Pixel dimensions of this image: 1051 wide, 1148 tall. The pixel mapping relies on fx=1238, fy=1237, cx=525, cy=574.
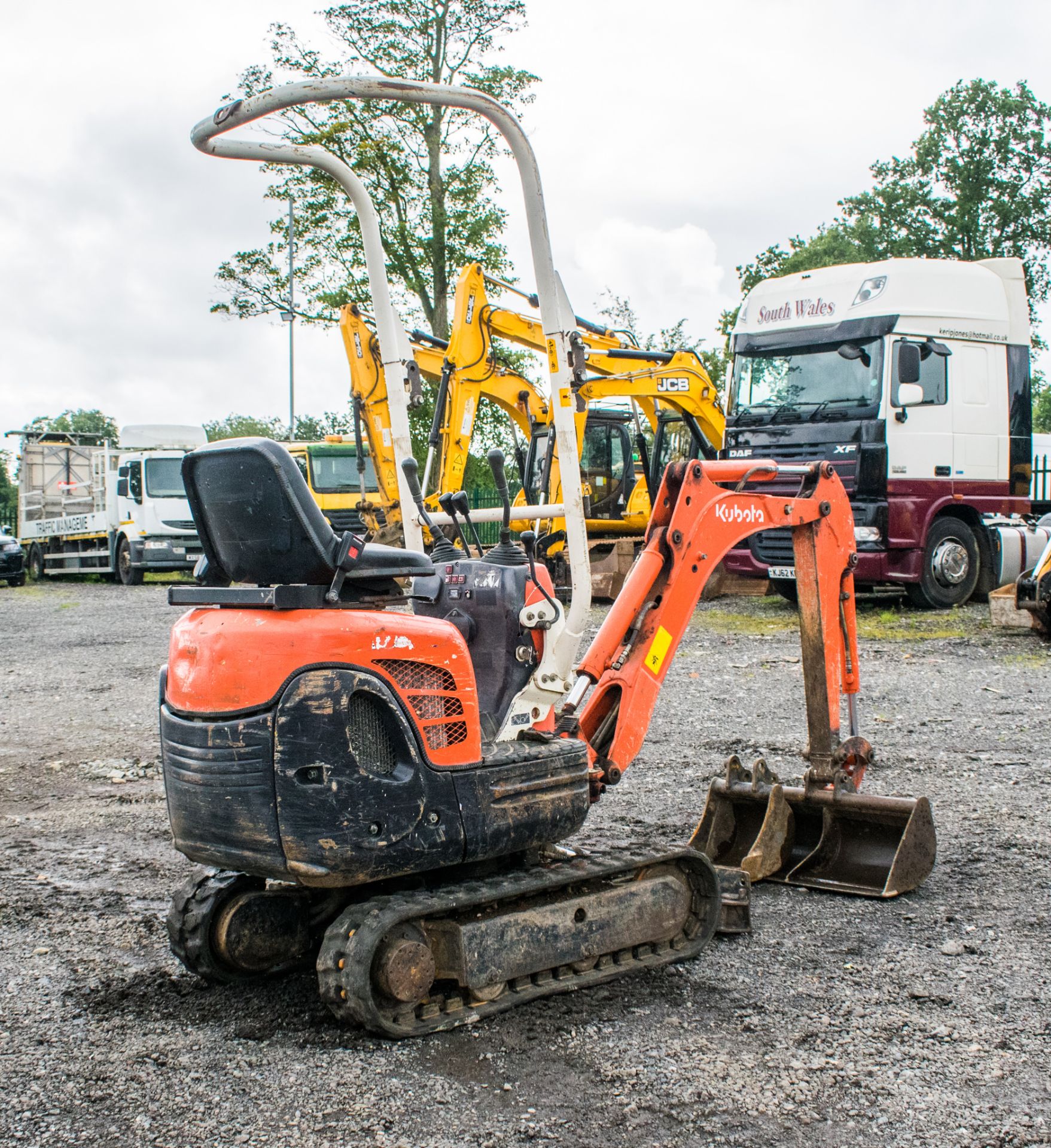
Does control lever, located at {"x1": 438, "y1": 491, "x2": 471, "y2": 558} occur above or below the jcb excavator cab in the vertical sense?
below

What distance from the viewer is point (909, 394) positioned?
13.4m

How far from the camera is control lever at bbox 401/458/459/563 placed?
4.43 metres

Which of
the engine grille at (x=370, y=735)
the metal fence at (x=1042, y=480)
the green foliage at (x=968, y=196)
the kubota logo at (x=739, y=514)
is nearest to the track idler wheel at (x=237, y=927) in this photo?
the engine grille at (x=370, y=735)

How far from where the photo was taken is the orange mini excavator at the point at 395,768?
3.47 metres

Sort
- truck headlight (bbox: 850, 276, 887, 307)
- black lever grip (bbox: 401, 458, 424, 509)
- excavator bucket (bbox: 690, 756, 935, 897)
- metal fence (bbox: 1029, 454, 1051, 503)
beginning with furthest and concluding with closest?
metal fence (bbox: 1029, 454, 1051, 503) → truck headlight (bbox: 850, 276, 887, 307) → excavator bucket (bbox: 690, 756, 935, 897) → black lever grip (bbox: 401, 458, 424, 509)

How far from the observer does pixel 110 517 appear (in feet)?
83.1

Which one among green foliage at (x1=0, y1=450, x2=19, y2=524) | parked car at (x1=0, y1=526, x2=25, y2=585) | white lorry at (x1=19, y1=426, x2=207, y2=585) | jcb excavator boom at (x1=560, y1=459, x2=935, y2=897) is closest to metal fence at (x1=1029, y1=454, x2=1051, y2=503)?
white lorry at (x1=19, y1=426, x2=207, y2=585)

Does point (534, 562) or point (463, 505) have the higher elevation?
point (463, 505)

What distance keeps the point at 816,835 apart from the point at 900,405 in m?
9.09

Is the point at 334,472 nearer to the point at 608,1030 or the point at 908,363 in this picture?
the point at 908,363

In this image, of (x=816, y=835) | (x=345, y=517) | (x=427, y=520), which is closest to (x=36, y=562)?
(x=345, y=517)

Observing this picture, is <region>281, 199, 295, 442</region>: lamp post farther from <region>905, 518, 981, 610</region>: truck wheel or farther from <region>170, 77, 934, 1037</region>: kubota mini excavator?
<region>170, 77, 934, 1037</region>: kubota mini excavator

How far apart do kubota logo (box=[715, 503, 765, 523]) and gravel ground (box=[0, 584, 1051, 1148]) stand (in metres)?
1.50

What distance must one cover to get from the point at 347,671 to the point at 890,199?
5559cm
